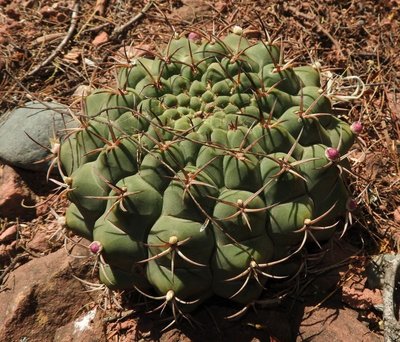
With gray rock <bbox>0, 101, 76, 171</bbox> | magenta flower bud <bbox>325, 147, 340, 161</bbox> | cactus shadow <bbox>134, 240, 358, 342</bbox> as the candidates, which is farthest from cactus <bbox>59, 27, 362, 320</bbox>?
gray rock <bbox>0, 101, 76, 171</bbox>

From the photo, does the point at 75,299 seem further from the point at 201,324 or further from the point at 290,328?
the point at 290,328

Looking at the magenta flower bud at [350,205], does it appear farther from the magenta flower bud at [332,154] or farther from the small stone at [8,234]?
the small stone at [8,234]

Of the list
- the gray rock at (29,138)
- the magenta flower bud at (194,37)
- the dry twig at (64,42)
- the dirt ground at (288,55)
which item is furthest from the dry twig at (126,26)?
the magenta flower bud at (194,37)

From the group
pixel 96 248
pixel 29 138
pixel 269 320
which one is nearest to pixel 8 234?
pixel 29 138

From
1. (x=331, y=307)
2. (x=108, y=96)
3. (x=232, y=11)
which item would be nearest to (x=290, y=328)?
(x=331, y=307)

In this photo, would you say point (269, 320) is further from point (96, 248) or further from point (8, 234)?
point (8, 234)

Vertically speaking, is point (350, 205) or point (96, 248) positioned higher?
point (96, 248)
